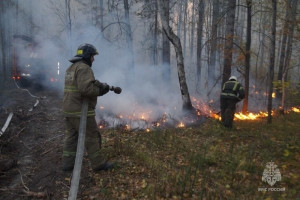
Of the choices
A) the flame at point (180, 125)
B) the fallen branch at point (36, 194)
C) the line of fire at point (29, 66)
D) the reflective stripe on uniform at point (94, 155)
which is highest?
the line of fire at point (29, 66)

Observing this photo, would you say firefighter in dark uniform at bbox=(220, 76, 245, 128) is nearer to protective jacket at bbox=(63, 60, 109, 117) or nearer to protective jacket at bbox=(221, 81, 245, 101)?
protective jacket at bbox=(221, 81, 245, 101)

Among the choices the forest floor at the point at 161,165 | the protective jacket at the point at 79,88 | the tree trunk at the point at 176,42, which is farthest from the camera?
the tree trunk at the point at 176,42

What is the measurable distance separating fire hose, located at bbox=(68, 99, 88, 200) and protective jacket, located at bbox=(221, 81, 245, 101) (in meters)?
5.20

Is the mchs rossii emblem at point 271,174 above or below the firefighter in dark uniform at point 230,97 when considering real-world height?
below

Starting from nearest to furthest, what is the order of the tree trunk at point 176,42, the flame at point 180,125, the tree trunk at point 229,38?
the flame at point 180,125, the tree trunk at point 176,42, the tree trunk at point 229,38

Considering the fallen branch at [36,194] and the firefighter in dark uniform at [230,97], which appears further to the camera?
the firefighter in dark uniform at [230,97]

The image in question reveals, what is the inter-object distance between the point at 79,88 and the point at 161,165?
7.37ft

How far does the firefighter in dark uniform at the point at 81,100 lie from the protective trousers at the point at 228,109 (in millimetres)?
4722

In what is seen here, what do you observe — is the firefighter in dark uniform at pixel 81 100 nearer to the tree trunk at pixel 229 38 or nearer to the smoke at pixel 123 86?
the smoke at pixel 123 86

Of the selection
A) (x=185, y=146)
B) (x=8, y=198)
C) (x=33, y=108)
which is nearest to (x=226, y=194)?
(x=185, y=146)

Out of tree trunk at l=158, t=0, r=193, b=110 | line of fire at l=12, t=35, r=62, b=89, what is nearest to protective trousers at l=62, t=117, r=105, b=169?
tree trunk at l=158, t=0, r=193, b=110

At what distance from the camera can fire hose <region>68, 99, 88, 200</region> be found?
368 centimetres

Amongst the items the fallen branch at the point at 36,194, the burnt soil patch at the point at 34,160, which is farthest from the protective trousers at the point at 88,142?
the fallen branch at the point at 36,194

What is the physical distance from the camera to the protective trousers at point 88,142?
463 cm
